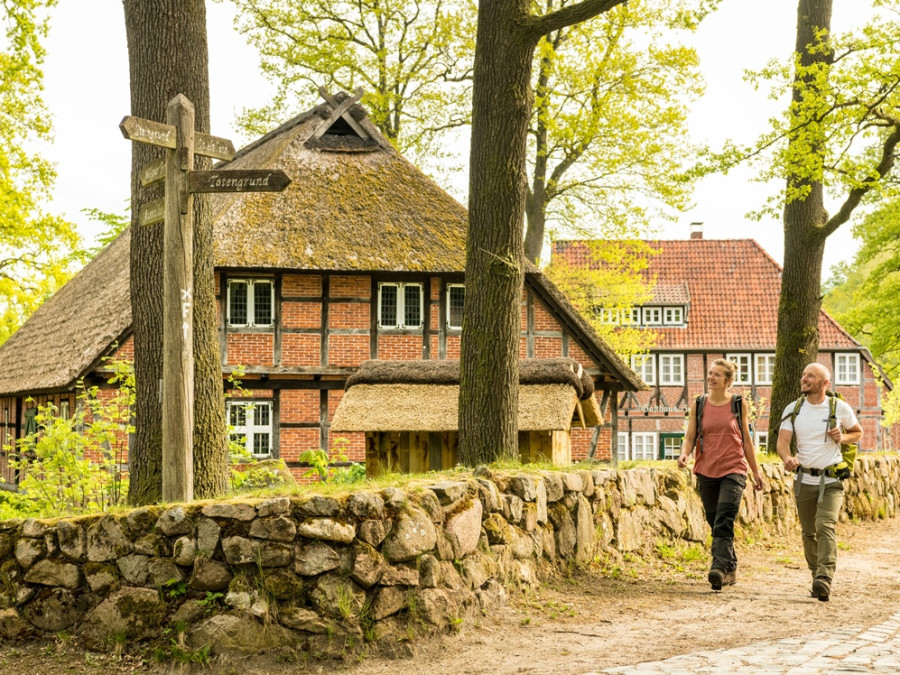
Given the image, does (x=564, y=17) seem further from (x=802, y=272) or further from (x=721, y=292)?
(x=721, y=292)

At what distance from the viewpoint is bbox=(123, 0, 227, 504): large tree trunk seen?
7152 millimetres

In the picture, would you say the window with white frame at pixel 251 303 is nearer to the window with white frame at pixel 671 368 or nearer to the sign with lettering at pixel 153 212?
the sign with lettering at pixel 153 212

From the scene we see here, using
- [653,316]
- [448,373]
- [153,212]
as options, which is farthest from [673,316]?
[153,212]

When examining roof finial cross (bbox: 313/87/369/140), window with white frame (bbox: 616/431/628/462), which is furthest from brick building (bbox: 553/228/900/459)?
roof finial cross (bbox: 313/87/369/140)

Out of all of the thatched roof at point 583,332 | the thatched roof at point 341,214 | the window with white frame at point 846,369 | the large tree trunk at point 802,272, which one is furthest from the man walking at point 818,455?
the window with white frame at point 846,369

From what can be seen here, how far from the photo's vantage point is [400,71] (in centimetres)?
2616

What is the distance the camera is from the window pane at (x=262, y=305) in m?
18.1

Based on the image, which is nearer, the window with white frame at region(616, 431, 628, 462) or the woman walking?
the woman walking

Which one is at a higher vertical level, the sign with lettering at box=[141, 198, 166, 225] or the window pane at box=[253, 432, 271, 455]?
the sign with lettering at box=[141, 198, 166, 225]

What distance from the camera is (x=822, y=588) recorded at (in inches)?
283

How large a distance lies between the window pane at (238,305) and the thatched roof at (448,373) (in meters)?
5.16

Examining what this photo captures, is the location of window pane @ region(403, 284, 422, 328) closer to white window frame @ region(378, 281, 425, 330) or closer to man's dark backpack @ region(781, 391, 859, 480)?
white window frame @ region(378, 281, 425, 330)

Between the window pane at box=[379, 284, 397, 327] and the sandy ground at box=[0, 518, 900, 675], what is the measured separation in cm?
1050

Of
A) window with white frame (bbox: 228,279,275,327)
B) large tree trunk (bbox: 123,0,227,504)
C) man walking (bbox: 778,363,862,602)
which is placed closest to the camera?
large tree trunk (bbox: 123,0,227,504)
